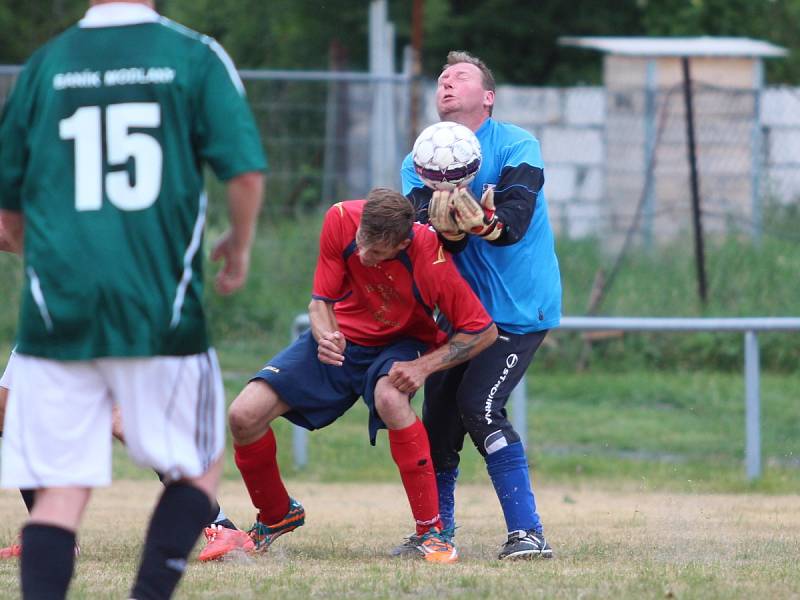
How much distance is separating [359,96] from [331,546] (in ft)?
27.4

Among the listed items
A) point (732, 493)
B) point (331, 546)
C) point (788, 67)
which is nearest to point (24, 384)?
point (331, 546)

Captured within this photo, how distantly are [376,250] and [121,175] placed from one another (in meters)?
1.97

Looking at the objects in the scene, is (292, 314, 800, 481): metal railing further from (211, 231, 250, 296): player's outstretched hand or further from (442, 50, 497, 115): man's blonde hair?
(211, 231, 250, 296): player's outstretched hand

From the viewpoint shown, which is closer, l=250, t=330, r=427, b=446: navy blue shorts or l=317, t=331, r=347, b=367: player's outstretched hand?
l=317, t=331, r=347, b=367: player's outstretched hand

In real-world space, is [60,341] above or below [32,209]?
below

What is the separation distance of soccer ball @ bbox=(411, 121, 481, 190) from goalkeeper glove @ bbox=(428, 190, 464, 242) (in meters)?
0.11

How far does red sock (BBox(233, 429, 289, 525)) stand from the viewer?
606cm

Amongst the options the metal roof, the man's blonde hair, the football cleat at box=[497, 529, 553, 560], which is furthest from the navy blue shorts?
the metal roof

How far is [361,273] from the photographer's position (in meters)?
6.02

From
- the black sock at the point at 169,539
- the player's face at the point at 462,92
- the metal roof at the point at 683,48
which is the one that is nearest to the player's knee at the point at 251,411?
the player's face at the point at 462,92

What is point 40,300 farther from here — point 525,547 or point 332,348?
point 525,547

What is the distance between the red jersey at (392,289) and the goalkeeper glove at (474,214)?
0.29m

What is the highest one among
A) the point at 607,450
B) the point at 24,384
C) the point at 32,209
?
the point at 32,209

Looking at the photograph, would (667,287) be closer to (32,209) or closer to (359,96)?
(359,96)
